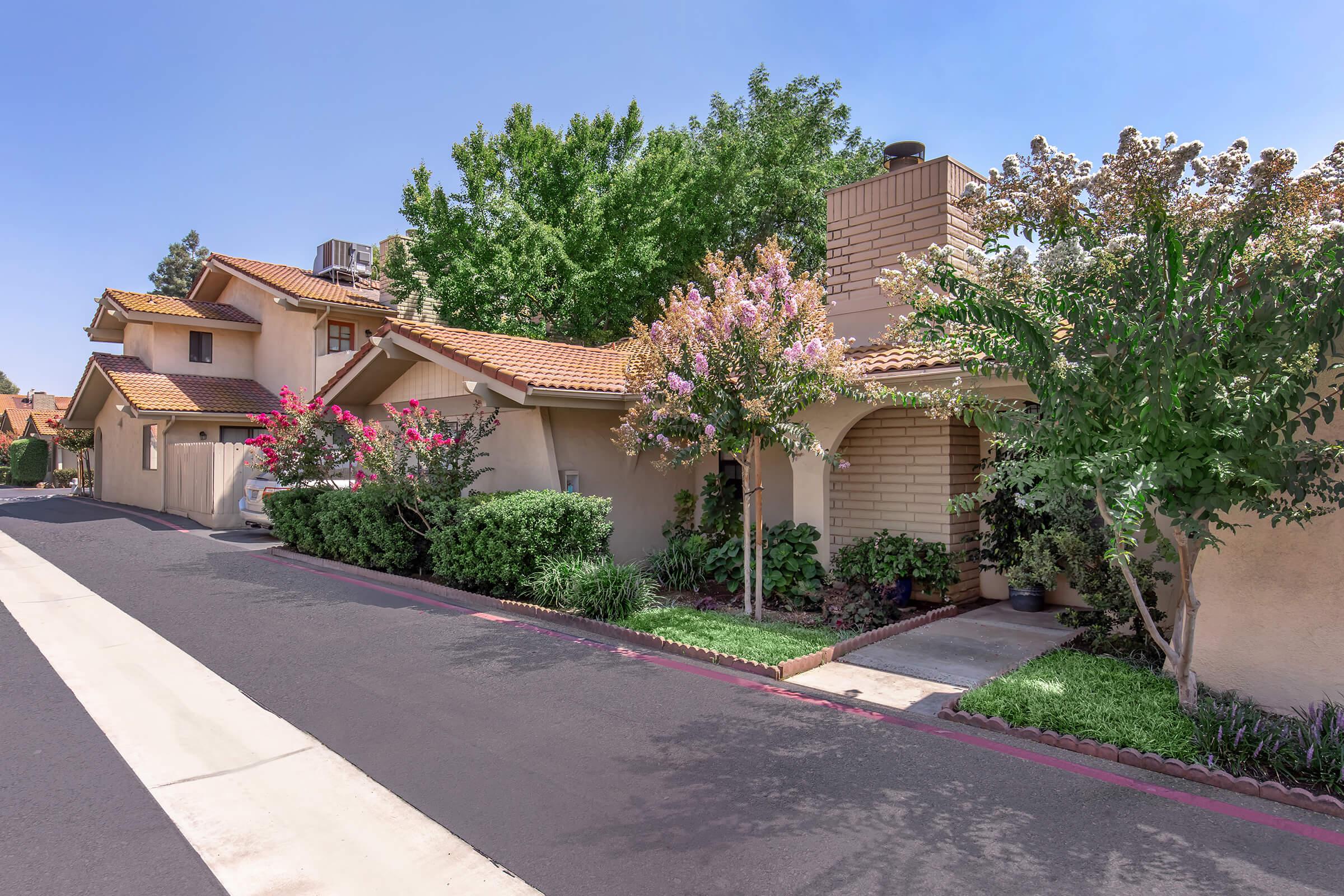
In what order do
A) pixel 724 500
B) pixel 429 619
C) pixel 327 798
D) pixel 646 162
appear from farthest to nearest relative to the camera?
pixel 646 162
pixel 724 500
pixel 429 619
pixel 327 798

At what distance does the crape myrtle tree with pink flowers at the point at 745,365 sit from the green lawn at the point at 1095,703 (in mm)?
3246

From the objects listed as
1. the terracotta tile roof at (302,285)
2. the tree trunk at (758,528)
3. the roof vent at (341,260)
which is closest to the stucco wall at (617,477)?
the tree trunk at (758,528)

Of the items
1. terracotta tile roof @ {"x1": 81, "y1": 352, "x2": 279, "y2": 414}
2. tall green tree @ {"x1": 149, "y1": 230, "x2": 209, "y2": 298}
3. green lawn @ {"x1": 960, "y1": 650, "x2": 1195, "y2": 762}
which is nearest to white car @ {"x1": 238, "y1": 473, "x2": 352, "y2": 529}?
terracotta tile roof @ {"x1": 81, "y1": 352, "x2": 279, "y2": 414}

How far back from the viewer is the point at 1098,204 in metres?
6.28

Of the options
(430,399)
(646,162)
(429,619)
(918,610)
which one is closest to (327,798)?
(429,619)

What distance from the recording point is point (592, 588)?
863 cm

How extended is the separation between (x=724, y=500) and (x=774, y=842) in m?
7.55

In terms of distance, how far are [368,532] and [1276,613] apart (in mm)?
11233

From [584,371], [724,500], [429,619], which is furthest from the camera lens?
[584,371]

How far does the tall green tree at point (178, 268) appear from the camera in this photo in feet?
196

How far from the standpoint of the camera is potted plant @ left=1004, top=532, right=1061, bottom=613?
8398 millimetres

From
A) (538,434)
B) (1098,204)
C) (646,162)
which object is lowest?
(538,434)

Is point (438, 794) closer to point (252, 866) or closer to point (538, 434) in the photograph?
point (252, 866)

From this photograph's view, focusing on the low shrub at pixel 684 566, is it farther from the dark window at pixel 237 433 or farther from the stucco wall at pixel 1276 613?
the dark window at pixel 237 433
